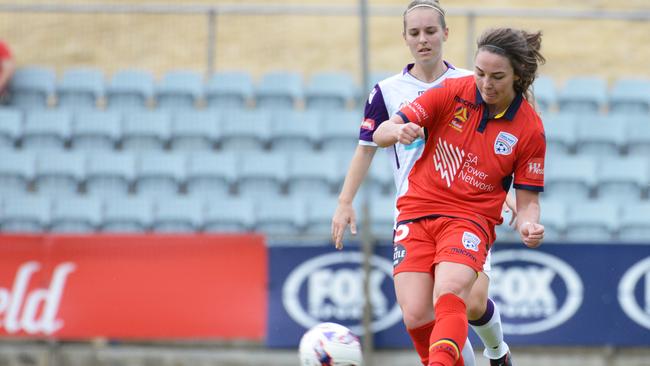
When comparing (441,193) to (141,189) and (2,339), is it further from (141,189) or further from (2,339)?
(141,189)

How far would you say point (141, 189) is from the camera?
35.6 feet

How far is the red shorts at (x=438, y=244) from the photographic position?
16.2ft

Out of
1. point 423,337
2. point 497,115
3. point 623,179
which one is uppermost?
point 497,115

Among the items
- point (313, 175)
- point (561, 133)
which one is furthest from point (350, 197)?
point (561, 133)

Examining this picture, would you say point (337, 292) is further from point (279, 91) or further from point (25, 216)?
point (279, 91)

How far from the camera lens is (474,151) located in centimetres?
505

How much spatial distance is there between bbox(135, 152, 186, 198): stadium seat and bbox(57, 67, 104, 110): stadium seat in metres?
1.62

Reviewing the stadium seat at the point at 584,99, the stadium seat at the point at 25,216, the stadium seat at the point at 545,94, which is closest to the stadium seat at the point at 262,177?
the stadium seat at the point at 25,216

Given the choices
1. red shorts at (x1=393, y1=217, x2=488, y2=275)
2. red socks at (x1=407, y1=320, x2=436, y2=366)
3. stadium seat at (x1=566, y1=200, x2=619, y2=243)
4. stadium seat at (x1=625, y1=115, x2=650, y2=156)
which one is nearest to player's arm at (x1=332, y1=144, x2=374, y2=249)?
red shorts at (x1=393, y1=217, x2=488, y2=275)

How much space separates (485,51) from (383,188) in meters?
6.07

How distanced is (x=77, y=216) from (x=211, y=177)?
1.48m

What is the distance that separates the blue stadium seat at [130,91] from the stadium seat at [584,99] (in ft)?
16.5

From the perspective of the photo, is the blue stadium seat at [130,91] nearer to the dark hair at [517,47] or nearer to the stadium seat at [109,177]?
the stadium seat at [109,177]

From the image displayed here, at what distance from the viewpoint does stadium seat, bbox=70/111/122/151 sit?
37.5 ft
